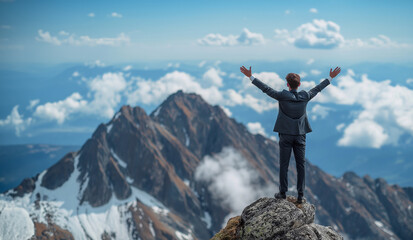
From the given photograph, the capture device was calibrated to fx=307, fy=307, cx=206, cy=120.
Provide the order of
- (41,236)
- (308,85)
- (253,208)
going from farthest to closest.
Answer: (41,236) → (308,85) → (253,208)

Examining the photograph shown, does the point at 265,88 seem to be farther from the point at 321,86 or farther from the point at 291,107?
the point at 321,86

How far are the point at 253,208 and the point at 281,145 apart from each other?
348 cm

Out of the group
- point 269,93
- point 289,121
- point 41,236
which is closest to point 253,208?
point 289,121

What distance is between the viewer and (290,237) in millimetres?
13320

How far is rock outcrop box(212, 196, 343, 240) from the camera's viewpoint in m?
13.6

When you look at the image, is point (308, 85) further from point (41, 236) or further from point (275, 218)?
point (41, 236)

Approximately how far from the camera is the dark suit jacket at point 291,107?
14.3 m

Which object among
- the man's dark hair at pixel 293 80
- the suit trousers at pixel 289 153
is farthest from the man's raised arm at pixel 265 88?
the suit trousers at pixel 289 153

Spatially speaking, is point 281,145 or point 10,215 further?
point 10,215

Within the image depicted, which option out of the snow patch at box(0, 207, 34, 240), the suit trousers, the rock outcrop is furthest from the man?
the snow patch at box(0, 207, 34, 240)

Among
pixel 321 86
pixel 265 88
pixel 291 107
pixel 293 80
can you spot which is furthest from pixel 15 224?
pixel 321 86

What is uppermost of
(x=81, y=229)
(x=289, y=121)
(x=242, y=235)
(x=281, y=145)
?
(x=289, y=121)

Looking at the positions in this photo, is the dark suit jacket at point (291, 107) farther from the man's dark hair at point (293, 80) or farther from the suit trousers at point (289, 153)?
the suit trousers at point (289, 153)

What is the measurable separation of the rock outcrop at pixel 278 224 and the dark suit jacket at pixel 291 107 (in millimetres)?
3657
